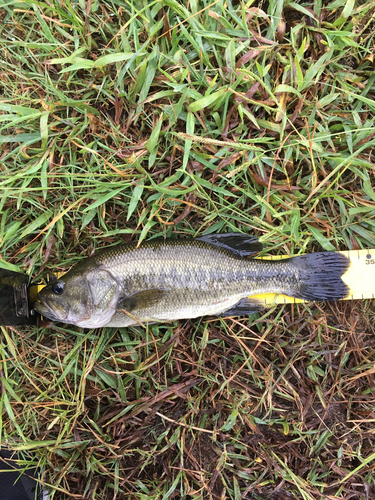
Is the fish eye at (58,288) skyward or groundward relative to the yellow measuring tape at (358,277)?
skyward

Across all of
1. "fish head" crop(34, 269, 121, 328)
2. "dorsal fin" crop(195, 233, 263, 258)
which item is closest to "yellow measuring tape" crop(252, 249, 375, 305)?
"dorsal fin" crop(195, 233, 263, 258)

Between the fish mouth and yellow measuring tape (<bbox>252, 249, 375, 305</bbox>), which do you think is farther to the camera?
yellow measuring tape (<bbox>252, 249, 375, 305</bbox>)

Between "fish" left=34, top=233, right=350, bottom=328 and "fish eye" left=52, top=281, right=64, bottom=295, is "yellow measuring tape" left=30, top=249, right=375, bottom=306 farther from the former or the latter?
"fish eye" left=52, top=281, right=64, bottom=295

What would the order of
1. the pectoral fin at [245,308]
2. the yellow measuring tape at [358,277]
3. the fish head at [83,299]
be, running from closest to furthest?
the fish head at [83,299] < the pectoral fin at [245,308] < the yellow measuring tape at [358,277]

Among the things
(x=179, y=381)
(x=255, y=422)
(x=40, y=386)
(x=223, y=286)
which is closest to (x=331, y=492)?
(x=255, y=422)

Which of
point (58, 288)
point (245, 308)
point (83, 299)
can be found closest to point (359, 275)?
point (245, 308)

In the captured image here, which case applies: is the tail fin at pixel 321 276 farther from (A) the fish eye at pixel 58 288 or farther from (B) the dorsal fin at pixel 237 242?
(A) the fish eye at pixel 58 288

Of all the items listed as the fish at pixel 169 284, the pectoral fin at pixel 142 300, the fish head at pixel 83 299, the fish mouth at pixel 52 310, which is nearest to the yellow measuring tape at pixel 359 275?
the fish at pixel 169 284
